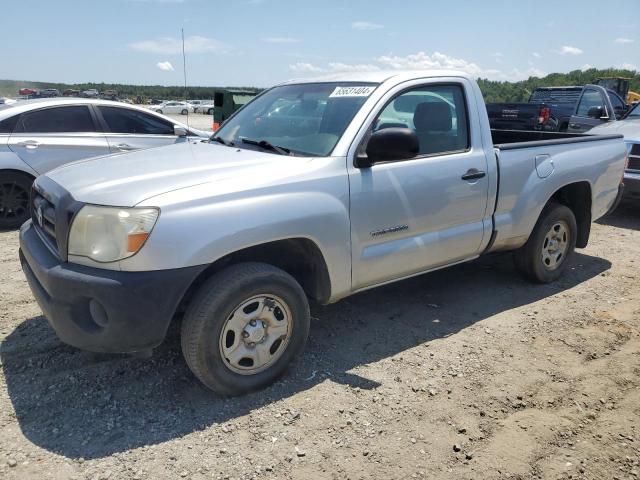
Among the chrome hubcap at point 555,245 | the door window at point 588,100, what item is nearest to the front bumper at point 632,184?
the chrome hubcap at point 555,245

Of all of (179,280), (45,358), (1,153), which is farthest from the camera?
(1,153)

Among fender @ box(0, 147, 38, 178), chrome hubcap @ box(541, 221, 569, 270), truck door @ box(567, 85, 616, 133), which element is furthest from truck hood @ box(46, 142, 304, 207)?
truck door @ box(567, 85, 616, 133)

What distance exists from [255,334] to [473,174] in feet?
6.64

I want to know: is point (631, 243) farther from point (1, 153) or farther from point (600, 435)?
point (1, 153)

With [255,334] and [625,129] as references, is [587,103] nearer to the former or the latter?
[625,129]

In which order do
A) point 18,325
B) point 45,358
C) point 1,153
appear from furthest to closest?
point 1,153, point 18,325, point 45,358

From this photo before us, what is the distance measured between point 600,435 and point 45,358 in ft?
11.0

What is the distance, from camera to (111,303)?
254 cm

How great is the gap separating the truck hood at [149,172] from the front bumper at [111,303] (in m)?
0.39

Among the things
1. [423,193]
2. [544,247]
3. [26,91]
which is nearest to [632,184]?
[544,247]

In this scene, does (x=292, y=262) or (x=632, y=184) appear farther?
(x=632, y=184)

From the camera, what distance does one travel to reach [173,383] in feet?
10.4

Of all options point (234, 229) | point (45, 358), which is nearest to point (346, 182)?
point (234, 229)

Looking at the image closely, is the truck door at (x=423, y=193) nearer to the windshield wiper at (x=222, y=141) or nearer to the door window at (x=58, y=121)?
the windshield wiper at (x=222, y=141)
